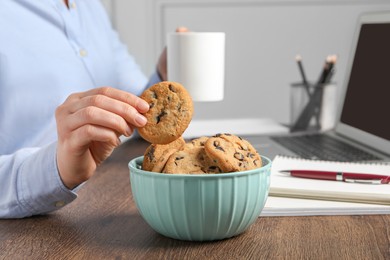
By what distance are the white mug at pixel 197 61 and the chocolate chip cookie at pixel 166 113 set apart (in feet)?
1.66

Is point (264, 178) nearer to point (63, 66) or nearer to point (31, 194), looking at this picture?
point (31, 194)

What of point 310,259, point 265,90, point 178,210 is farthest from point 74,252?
point 265,90

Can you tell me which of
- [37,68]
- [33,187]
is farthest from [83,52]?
[33,187]

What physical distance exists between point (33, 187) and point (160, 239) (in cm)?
24

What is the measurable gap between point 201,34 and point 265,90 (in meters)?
1.47

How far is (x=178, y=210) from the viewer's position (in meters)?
0.56

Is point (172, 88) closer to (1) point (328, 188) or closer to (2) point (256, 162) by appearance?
(2) point (256, 162)

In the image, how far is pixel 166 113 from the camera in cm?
60

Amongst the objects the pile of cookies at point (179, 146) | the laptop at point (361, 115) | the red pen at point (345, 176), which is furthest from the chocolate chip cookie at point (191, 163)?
the laptop at point (361, 115)

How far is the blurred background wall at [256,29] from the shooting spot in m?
2.43

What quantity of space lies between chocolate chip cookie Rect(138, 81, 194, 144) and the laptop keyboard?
492 millimetres

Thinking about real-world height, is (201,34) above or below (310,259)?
above

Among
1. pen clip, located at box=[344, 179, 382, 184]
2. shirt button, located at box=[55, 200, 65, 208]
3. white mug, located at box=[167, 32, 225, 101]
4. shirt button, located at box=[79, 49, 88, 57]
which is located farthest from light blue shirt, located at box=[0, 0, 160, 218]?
pen clip, located at box=[344, 179, 382, 184]

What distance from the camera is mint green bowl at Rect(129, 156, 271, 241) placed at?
1.82 ft
